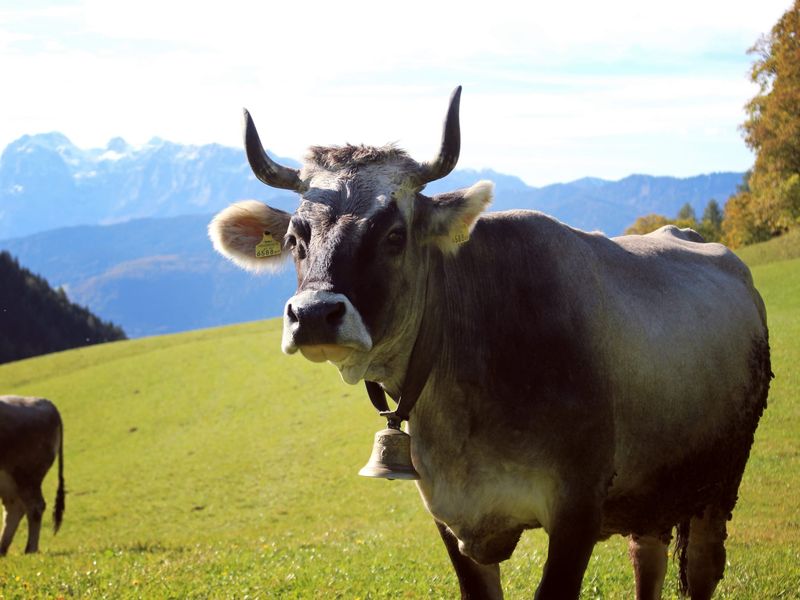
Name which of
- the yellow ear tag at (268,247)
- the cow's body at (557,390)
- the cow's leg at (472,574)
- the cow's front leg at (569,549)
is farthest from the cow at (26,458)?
the cow's front leg at (569,549)

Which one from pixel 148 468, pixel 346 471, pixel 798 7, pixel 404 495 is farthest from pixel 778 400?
pixel 798 7

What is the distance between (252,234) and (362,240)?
1.44 metres

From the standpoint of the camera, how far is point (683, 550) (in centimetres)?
810

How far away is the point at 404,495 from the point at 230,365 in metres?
27.0

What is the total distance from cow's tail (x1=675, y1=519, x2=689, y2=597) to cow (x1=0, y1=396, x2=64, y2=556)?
14.4m

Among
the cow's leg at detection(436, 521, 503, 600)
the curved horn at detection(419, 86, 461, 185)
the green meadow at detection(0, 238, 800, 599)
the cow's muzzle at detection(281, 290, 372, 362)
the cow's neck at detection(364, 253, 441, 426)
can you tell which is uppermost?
the curved horn at detection(419, 86, 461, 185)

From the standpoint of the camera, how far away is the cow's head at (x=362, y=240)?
4715 mm

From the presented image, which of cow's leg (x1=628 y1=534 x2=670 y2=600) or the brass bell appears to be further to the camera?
cow's leg (x1=628 y1=534 x2=670 y2=600)

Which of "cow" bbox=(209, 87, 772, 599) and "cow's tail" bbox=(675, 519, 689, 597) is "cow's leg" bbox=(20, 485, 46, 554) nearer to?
"cow's tail" bbox=(675, 519, 689, 597)

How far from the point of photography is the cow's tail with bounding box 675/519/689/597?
313 inches

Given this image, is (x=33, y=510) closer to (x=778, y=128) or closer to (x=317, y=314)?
(x=317, y=314)

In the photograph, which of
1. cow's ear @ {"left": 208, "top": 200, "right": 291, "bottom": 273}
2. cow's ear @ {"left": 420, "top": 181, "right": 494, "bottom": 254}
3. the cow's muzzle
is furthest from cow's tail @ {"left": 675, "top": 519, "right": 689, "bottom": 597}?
→ the cow's muzzle

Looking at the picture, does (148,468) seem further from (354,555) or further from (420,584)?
(420,584)

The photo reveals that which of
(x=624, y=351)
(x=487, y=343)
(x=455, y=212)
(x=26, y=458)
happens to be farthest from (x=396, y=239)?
(x=26, y=458)
